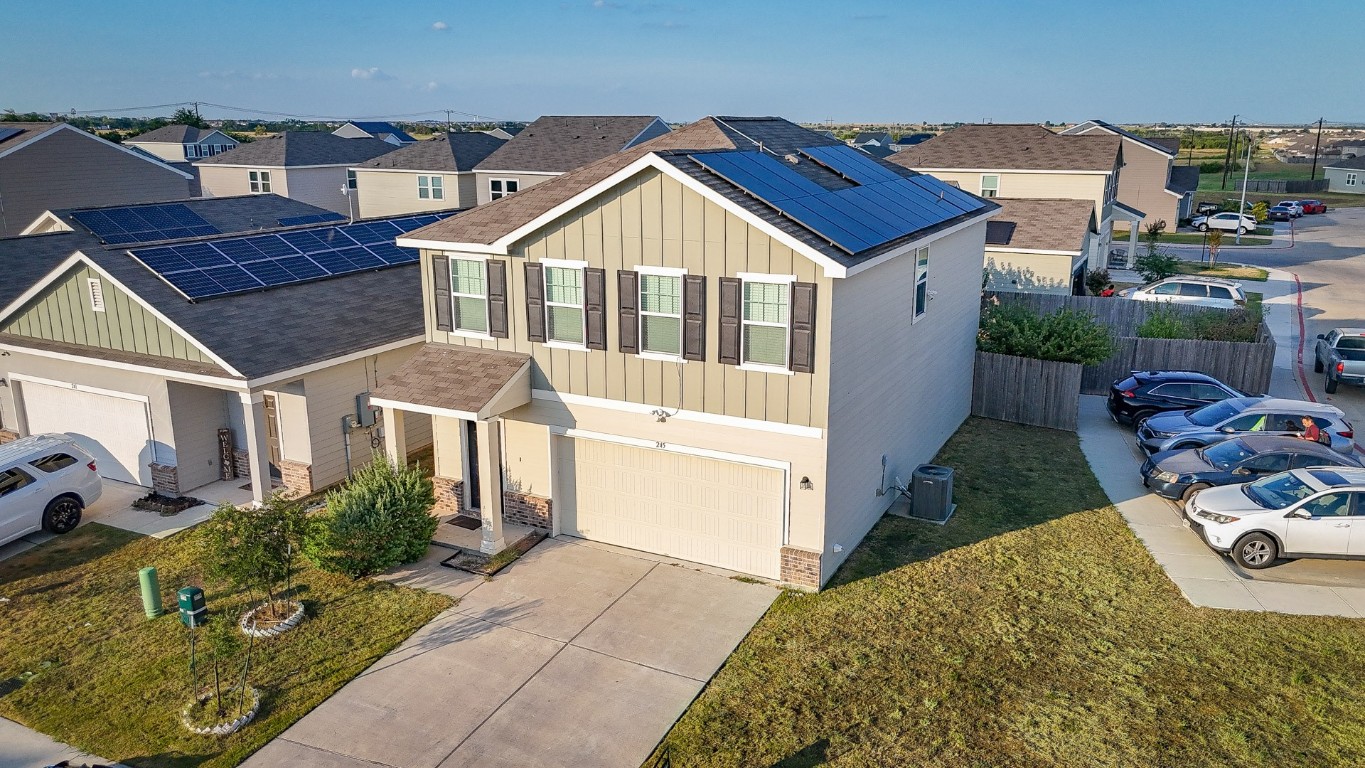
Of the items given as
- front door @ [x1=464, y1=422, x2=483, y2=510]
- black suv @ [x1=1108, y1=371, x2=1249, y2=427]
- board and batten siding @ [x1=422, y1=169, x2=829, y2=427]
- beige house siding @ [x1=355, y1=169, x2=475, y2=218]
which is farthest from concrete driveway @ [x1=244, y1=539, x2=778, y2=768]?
beige house siding @ [x1=355, y1=169, x2=475, y2=218]

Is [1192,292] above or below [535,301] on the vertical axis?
below

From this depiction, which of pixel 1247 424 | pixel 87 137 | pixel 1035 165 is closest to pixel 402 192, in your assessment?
pixel 87 137

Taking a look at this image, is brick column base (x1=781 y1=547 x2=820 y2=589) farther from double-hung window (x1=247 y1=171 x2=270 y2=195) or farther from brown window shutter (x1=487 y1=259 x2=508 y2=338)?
double-hung window (x1=247 y1=171 x2=270 y2=195)

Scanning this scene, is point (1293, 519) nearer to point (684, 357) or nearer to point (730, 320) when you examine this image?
point (730, 320)

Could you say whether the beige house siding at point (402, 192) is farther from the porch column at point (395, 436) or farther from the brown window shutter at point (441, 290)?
the porch column at point (395, 436)

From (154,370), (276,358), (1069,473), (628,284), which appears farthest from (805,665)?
(154,370)

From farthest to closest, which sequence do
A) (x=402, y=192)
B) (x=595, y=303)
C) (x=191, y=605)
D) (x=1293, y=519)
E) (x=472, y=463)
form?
(x=402, y=192)
(x=472, y=463)
(x=595, y=303)
(x=1293, y=519)
(x=191, y=605)

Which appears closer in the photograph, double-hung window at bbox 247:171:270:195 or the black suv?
the black suv
